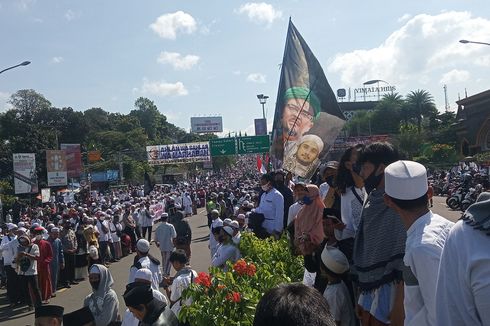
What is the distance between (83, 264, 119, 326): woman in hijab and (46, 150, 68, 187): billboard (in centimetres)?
3527

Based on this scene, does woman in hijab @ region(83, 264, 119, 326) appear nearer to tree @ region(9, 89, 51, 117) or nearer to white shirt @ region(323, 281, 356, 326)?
white shirt @ region(323, 281, 356, 326)

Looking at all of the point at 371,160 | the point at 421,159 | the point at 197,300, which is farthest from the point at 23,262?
the point at 421,159

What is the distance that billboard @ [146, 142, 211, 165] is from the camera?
39.5m

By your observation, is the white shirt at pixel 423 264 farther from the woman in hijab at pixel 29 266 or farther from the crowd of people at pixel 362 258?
the woman in hijab at pixel 29 266

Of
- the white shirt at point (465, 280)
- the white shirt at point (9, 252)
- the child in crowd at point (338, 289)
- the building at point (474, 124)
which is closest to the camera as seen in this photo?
the white shirt at point (465, 280)

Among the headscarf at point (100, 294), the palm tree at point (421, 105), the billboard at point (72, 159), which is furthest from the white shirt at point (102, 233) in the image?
the palm tree at point (421, 105)

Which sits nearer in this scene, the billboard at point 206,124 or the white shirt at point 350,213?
the white shirt at point 350,213

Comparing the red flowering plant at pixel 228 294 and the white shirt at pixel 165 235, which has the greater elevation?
the red flowering plant at pixel 228 294

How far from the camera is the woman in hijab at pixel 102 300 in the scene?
5.86 metres

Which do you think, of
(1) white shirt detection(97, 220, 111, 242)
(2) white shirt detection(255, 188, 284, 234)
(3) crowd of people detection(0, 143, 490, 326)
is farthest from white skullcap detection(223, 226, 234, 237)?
(1) white shirt detection(97, 220, 111, 242)

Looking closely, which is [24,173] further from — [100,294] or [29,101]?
[29,101]

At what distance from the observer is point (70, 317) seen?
4.84 meters

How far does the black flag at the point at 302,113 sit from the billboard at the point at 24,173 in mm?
28429

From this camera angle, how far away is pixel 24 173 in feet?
107
